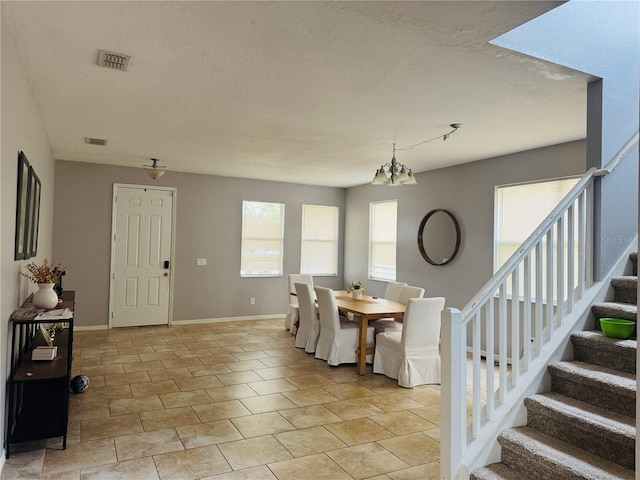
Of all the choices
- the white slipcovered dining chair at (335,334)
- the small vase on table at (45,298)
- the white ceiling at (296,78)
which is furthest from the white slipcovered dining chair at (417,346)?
the small vase on table at (45,298)

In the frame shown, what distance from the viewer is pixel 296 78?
3111 millimetres

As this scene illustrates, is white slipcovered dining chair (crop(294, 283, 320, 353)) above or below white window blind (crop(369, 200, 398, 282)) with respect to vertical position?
below

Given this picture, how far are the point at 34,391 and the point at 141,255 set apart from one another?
3978 mm

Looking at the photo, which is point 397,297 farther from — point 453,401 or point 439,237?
point 453,401

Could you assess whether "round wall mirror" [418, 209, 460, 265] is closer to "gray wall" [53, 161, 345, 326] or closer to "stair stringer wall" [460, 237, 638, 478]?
"gray wall" [53, 161, 345, 326]

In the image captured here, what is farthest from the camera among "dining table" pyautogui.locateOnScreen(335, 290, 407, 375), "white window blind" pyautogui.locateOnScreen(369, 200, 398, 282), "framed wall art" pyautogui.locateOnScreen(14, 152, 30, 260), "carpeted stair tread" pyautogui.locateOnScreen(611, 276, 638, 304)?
"white window blind" pyautogui.locateOnScreen(369, 200, 398, 282)

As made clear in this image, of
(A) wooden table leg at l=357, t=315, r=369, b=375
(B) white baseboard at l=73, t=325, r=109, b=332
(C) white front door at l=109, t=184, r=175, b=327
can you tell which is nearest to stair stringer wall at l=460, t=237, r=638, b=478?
(A) wooden table leg at l=357, t=315, r=369, b=375

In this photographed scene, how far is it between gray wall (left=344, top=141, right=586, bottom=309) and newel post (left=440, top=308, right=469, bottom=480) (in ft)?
10.6

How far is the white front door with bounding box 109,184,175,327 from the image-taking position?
22.9 feet

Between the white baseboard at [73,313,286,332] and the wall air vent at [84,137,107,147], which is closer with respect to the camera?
the wall air vent at [84,137,107,147]

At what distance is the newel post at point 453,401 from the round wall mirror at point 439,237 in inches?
151

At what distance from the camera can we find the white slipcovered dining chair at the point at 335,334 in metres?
5.06

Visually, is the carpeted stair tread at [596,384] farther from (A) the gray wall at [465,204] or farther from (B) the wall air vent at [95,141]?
(B) the wall air vent at [95,141]

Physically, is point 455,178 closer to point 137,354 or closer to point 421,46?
point 421,46
